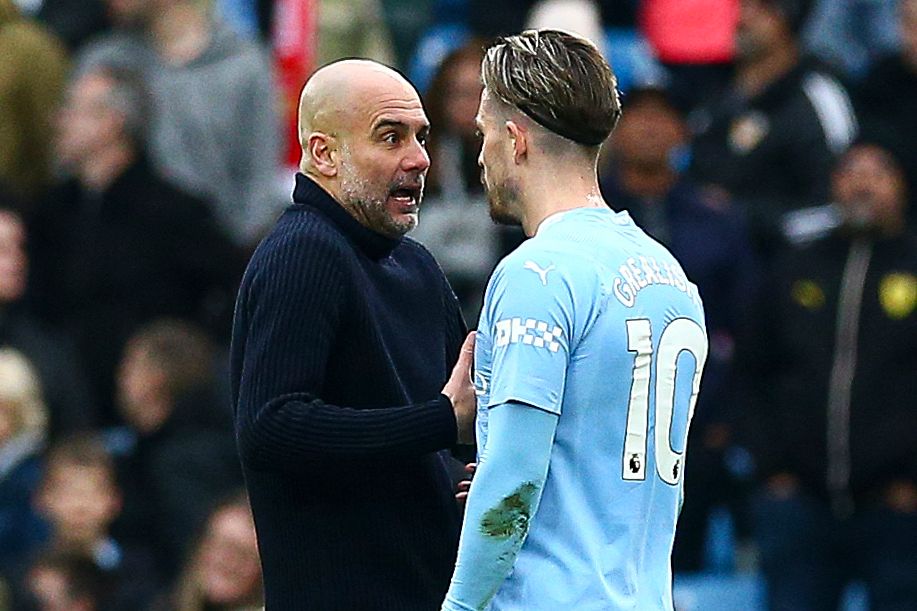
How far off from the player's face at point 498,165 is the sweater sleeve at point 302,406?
0.40 m

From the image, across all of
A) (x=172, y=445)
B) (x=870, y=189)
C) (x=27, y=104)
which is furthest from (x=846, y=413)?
(x=27, y=104)

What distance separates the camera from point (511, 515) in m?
3.89

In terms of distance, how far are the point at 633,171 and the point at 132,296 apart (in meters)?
2.14

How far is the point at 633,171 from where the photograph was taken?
8.70 metres

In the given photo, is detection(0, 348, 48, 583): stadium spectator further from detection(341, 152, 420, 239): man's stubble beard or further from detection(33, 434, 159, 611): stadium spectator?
detection(341, 152, 420, 239): man's stubble beard

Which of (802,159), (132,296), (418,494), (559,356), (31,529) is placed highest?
(559,356)

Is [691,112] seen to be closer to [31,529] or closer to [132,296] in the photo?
[132,296]

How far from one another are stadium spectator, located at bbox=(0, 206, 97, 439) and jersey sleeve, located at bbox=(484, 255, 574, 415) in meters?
5.10

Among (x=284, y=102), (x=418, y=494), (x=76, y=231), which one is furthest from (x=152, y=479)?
(x=418, y=494)

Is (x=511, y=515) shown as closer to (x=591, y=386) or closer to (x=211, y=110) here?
(x=591, y=386)

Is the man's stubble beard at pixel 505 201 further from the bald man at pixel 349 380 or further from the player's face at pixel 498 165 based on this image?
the bald man at pixel 349 380

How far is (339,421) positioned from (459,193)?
4457mm

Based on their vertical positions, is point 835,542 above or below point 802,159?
below

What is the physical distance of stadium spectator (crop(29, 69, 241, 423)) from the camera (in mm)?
8820
